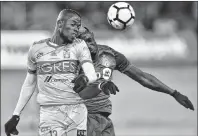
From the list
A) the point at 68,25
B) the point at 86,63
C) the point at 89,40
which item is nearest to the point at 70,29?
the point at 68,25

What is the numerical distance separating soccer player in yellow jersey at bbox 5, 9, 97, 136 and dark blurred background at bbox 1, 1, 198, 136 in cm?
577

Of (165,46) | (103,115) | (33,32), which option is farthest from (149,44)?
(103,115)

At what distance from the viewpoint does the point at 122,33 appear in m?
15.7

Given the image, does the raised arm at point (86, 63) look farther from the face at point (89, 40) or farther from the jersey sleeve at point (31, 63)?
the face at point (89, 40)

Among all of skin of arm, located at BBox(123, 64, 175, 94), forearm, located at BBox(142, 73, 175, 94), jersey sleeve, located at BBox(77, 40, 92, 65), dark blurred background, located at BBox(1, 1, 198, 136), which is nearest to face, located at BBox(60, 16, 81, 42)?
jersey sleeve, located at BBox(77, 40, 92, 65)

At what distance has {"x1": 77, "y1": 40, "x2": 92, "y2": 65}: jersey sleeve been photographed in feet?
22.5

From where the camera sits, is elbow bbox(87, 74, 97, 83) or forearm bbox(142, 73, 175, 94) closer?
elbow bbox(87, 74, 97, 83)

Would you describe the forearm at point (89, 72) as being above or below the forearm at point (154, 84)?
above

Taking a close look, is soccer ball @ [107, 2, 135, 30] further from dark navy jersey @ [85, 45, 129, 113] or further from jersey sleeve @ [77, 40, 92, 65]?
jersey sleeve @ [77, 40, 92, 65]

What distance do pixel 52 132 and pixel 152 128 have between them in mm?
6819

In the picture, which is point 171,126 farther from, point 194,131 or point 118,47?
point 118,47

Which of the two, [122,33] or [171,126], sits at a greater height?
[122,33]

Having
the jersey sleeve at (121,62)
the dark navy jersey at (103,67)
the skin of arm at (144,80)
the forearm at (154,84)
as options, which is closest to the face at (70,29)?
the dark navy jersey at (103,67)

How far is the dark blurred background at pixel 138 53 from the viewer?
13773mm
